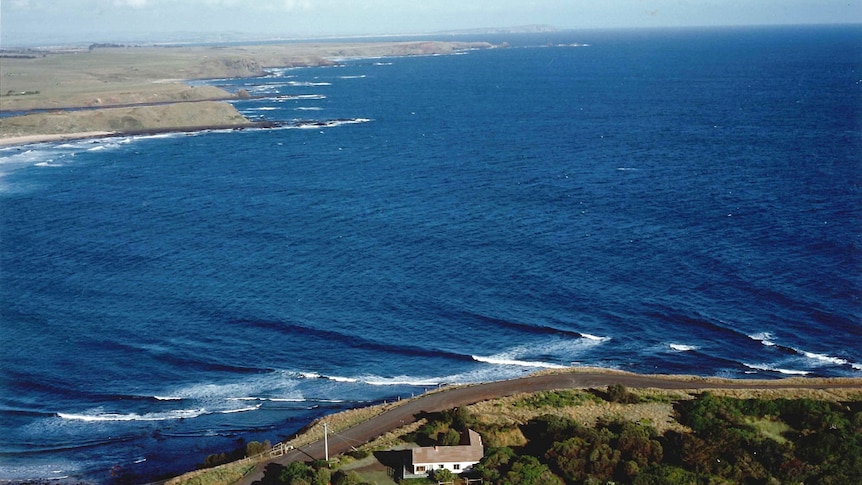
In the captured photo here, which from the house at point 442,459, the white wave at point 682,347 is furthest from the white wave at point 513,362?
the house at point 442,459

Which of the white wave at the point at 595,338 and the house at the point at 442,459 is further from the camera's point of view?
the white wave at the point at 595,338

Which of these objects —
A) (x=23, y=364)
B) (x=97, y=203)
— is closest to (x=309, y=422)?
(x=23, y=364)

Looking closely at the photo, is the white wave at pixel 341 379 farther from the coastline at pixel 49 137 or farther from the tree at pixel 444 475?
the coastline at pixel 49 137

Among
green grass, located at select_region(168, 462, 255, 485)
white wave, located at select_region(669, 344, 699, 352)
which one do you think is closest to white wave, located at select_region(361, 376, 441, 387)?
green grass, located at select_region(168, 462, 255, 485)

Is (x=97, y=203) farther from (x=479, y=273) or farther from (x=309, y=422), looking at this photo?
(x=309, y=422)

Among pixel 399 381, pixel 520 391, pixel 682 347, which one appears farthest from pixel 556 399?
pixel 682 347
